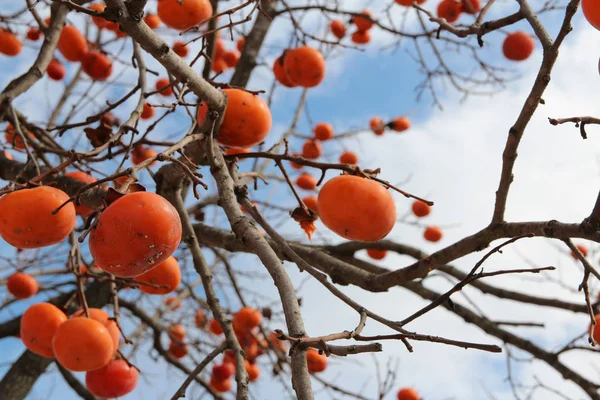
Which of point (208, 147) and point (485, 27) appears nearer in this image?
point (208, 147)

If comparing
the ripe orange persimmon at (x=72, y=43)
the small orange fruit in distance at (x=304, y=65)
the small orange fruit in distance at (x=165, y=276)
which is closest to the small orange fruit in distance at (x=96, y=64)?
the ripe orange persimmon at (x=72, y=43)

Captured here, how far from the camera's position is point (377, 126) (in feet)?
19.0

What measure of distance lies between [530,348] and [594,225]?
6.46 ft

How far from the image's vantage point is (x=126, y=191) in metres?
1.23

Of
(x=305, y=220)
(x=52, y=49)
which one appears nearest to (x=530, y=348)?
(x=305, y=220)

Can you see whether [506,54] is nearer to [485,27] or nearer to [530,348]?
[530,348]

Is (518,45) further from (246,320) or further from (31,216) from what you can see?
(31,216)

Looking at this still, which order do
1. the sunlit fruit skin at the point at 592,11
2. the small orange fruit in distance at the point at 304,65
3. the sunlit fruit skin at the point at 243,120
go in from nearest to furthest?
the sunlit fruit skin at the point at 592,11 < the sunlit fruit skin at the point at 243,120 < the small orange fruit in distance at the point at 304,65

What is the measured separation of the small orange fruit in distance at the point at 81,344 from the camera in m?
2.11

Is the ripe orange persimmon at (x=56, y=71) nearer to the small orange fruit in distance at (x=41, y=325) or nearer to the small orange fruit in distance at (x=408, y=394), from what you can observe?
the small orange fruit in distance at (x=41, y=325)

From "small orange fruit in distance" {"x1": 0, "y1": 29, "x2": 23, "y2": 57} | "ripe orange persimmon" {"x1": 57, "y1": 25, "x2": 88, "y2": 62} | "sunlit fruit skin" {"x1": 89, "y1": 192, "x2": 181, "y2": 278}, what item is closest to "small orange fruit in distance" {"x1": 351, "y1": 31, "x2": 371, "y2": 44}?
"ripe orange persimmon" {"x1": 57, "y1": 25, "x2": 88, "y2": 62}

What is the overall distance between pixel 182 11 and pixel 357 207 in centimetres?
179

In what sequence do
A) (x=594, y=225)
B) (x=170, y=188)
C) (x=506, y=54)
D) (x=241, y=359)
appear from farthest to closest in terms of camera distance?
1. (x=506, y=54)
2. (x=170, y=188)
3. (x=241, y=359)
4. (x=594, y=225)

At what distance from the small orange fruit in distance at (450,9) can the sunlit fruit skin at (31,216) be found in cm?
337
